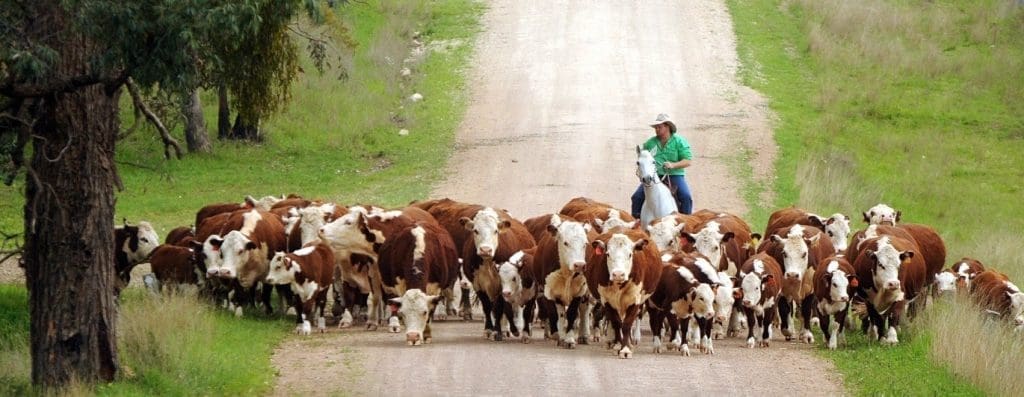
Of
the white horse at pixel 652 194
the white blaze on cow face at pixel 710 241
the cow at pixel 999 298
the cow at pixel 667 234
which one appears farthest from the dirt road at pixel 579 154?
the cow at pixel 999 298

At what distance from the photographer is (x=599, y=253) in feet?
53.6

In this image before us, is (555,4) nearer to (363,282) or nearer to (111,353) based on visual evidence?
(363,282)

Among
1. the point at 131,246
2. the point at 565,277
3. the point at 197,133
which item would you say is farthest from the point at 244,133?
the point at 565,277

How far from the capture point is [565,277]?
16.9 m

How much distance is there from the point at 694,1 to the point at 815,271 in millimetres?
29941

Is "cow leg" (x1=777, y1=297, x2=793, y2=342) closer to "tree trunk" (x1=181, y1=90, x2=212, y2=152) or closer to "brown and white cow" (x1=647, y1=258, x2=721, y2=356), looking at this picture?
"brown and white cow" (x1=647, y1=258, x2=721, y2=356)

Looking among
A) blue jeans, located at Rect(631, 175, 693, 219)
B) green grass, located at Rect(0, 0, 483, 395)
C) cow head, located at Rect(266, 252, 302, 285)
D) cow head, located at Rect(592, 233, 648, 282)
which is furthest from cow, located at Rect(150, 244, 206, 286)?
blue jeans, located at Rect(631, 175, 693, 219)

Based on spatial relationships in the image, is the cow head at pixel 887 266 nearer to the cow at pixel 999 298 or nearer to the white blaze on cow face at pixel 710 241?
the white blaze on cow face at pixel 710 241

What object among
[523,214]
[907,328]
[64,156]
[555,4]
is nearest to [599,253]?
[907,328]

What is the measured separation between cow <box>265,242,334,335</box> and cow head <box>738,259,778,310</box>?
5.05 metres

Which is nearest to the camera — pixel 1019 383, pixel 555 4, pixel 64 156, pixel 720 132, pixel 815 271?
pixel 64 156

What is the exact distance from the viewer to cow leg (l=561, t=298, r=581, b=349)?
54.6ft

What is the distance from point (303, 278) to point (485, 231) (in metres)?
2.27

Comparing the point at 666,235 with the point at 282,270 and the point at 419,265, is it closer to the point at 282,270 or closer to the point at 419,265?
the point at 419,265
